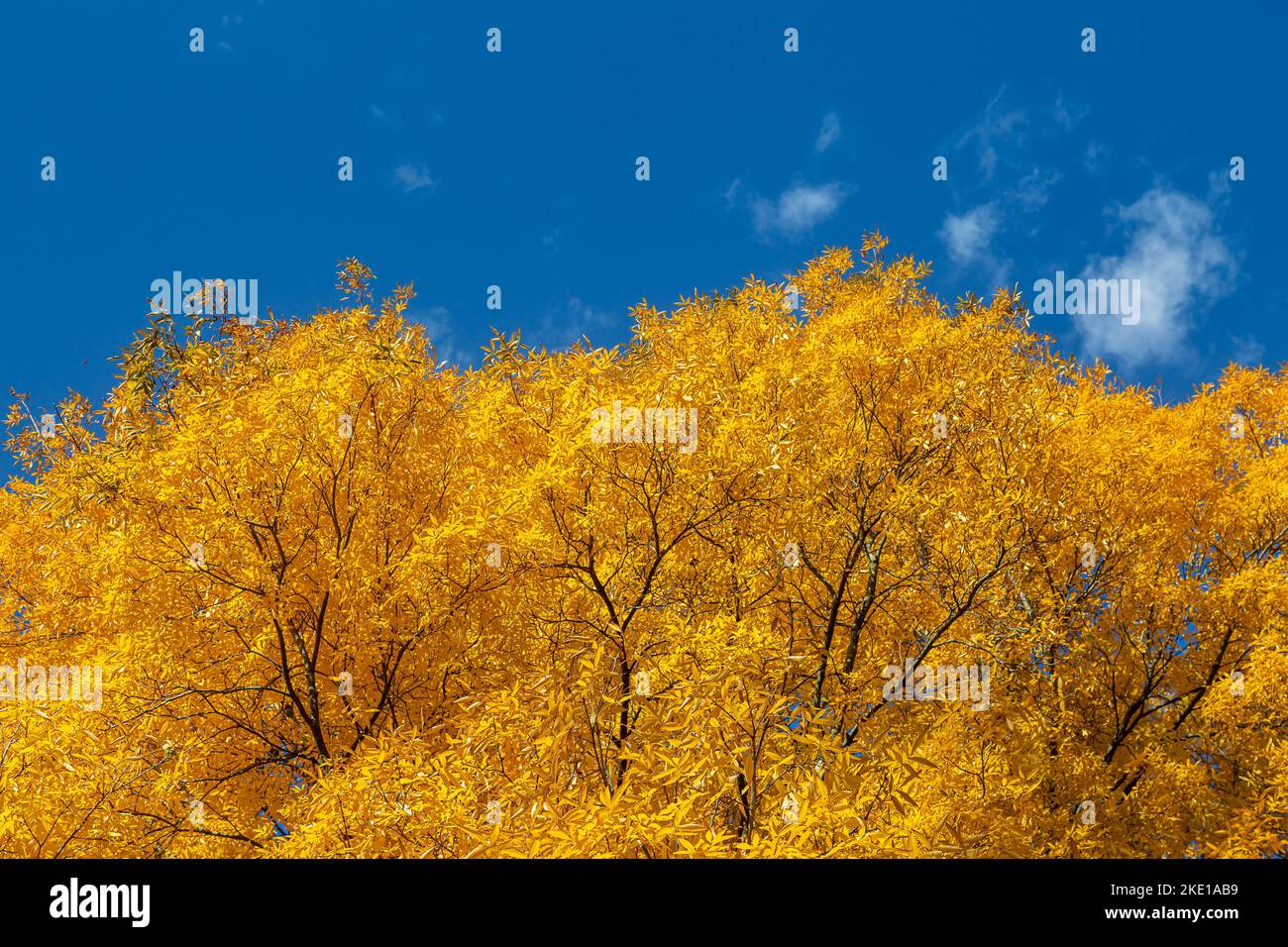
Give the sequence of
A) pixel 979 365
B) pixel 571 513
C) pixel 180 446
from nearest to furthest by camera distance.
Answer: pixel 571 513, pixel 180 446, pixel 979 365

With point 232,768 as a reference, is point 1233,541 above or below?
above

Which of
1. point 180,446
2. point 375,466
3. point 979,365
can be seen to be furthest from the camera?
point 979,365

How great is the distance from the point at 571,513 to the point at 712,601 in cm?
263

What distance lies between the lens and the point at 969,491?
630 inches

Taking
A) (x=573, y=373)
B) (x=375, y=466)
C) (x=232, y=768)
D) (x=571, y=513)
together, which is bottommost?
(x=232, y=768)

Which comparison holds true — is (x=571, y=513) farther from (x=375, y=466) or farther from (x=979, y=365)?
(x=979, y=365)

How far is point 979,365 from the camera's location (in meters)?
18.0
